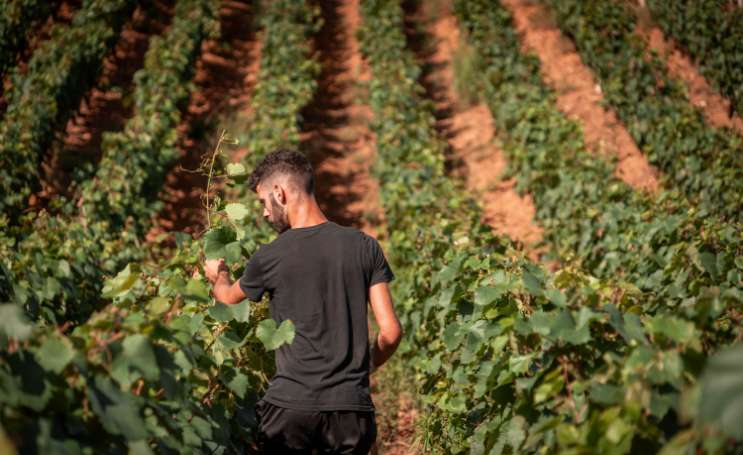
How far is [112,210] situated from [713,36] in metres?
9.59

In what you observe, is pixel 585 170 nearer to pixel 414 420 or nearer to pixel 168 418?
pixel 414 420

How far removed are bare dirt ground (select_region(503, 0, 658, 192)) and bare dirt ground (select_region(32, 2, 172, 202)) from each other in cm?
695

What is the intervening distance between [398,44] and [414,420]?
27.2 feet

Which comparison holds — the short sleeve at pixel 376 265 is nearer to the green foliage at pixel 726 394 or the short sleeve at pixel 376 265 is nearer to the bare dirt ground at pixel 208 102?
the green foliage at pixel 726 394

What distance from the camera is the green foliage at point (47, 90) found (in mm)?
7359

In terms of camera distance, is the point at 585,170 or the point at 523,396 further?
the point at 585,170

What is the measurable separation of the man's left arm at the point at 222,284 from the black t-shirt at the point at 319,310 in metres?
0.07

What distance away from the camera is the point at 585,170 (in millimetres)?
7656

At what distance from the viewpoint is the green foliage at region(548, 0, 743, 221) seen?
284 inches

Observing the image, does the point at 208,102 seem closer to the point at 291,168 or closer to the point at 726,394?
the point at 291,168

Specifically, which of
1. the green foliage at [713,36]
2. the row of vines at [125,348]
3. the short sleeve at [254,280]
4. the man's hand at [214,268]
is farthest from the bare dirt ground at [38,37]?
the green foliage at [713,36]

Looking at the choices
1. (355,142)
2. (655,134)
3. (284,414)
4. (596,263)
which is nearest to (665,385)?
(284,414)

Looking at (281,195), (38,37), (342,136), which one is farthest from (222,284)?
(38,37)

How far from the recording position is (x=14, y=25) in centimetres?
1036
